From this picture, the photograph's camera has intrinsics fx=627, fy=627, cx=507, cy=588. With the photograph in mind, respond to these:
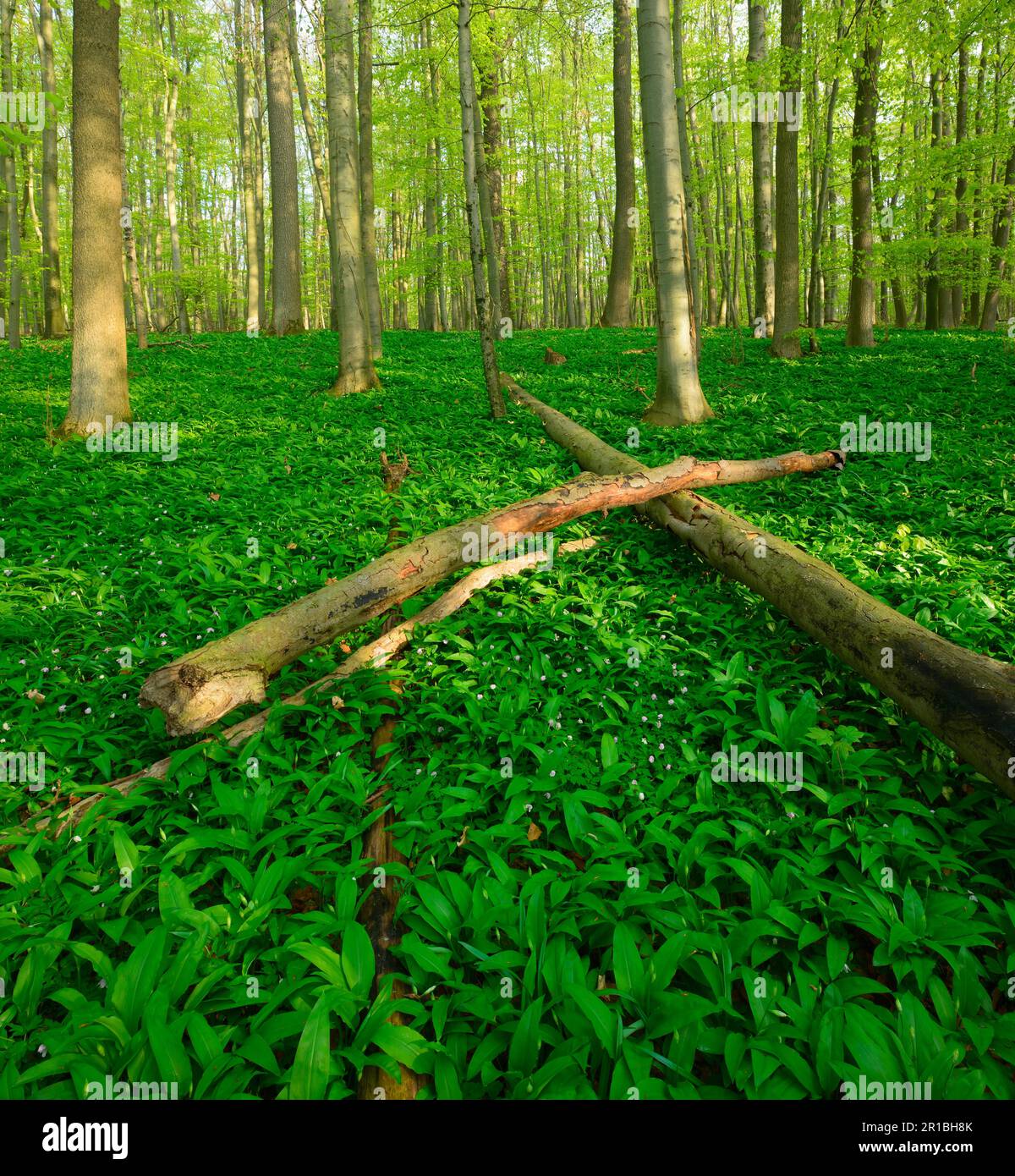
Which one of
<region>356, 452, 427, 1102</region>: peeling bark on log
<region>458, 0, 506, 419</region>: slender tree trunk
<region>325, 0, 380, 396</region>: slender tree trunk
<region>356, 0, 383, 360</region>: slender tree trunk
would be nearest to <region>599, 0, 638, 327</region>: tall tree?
<region>356, 0, 383, 360</region>: slender tree trunk

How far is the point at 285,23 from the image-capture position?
14180 mm

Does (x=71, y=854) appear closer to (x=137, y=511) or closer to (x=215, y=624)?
(x=215, y=624)

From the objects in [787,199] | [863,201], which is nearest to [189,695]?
[787,199]

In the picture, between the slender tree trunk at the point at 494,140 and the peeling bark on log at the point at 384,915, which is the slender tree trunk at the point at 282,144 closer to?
the slender tree trunk at the point at 494,140

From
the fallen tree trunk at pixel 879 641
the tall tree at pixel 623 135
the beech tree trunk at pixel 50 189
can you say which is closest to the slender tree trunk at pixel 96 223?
the fallen tree trunk at pixel 879 641

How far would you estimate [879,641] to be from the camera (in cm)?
275

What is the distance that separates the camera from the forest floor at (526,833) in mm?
1656

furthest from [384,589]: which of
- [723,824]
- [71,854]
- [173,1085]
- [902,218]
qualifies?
[902,218]

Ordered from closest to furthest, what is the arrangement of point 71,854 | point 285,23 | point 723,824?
point 71,854 → point 723,824 → point 285,23

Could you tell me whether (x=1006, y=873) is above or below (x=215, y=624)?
below

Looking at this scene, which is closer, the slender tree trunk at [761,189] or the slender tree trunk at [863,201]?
the slender tree trunk at [863,201]

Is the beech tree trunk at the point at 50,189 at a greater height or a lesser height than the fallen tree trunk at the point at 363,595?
greater

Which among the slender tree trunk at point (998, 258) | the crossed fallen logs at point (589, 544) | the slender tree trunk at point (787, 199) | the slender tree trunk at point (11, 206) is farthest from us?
the slender tree trunk at point (998, 258)
